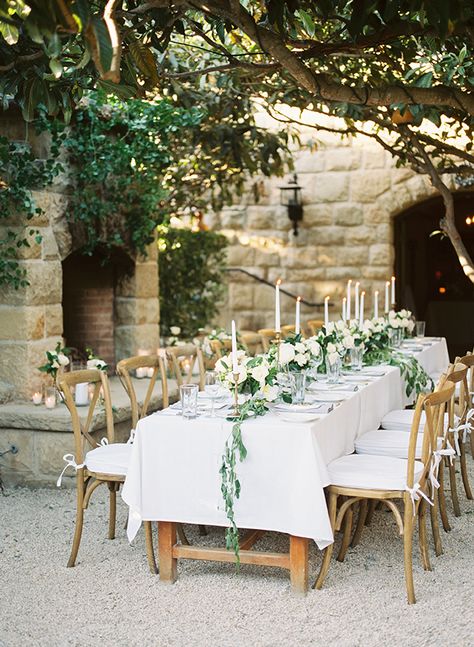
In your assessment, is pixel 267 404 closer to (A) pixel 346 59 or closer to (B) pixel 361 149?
(A) pixel 346 59

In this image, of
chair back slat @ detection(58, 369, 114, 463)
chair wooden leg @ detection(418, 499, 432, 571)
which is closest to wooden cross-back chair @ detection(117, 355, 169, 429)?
chair back slat @ detection(58, 369, 114, 463)

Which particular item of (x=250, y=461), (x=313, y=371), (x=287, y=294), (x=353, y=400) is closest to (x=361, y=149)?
(x=287, y=294)

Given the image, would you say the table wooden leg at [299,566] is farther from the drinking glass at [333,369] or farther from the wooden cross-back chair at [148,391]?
the drinking glass at [333,369]

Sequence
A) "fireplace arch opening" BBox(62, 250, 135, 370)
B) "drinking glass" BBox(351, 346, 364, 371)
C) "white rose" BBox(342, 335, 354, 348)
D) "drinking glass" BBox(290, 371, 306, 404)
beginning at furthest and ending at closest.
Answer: "fireplace arch opening" BBox(62, 250, 135, 370) → "drinking glass" BBox(351, 346, 364, 371) → "white rose" BBox(342, 335, 354, 348) → "drinking glass" BBox(290, 371, 306, 404)

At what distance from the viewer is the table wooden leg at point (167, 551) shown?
4.03 metres

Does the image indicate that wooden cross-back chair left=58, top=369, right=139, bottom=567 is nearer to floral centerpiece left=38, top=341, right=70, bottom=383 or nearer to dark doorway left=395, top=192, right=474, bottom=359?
floral centerpiece left=38, top=341, right=70, bottom=383

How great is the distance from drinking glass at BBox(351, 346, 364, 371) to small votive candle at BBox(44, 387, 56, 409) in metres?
1.87

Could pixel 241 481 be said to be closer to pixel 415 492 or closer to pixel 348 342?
pixel 415 492

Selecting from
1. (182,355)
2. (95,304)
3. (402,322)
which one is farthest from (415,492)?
(95,304)

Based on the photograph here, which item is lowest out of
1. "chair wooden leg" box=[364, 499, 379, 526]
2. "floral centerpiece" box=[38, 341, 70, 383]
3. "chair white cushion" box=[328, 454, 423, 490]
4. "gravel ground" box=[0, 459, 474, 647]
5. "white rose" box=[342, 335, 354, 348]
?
"gravel ground" box=[0, 459, 474, 647]

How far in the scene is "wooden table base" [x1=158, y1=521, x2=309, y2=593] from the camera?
384cm

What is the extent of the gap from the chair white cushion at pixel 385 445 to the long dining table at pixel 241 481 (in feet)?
1.70

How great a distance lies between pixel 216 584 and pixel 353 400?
1241mm

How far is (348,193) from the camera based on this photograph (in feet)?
32.6
